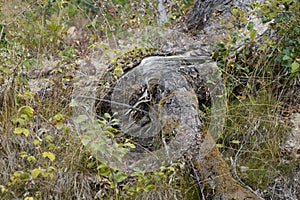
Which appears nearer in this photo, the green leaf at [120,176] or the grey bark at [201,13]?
the green leaf at [120,176]

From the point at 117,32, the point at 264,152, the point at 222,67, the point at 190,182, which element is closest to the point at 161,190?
the point at 190,182

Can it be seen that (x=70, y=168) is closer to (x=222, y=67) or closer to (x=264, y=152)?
(x=264, y=152)

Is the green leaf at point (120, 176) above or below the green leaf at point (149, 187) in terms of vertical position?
above

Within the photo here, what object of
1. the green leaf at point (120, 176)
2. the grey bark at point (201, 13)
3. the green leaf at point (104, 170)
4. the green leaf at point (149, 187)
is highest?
the grey bark at point (201, 13)

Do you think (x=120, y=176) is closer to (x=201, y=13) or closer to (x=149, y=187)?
(x=149, y=187)

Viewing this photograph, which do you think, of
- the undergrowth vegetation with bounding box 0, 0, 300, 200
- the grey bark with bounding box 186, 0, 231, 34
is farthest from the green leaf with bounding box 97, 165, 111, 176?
the grey bark with bounding box 186, 0, 231, 34

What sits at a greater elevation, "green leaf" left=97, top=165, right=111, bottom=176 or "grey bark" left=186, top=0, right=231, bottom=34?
"grey bark" left=186, top=0, right=231, bottom=34

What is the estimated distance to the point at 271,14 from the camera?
2914 millimetres

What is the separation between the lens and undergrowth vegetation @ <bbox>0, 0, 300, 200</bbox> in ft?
7.84

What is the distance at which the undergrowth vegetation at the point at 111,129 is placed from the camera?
239 cm

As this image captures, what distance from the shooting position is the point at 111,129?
239cm

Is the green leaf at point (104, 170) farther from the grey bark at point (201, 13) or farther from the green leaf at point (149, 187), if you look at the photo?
the grey bark at point (201, 13)

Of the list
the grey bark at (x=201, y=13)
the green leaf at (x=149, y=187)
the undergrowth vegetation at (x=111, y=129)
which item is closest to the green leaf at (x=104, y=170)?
the undergrowth vegetation at (x=111, y=129)

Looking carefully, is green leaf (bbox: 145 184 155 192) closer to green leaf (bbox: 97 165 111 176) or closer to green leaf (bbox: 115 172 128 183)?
green leaf (bbox: 115 172 128 183)
